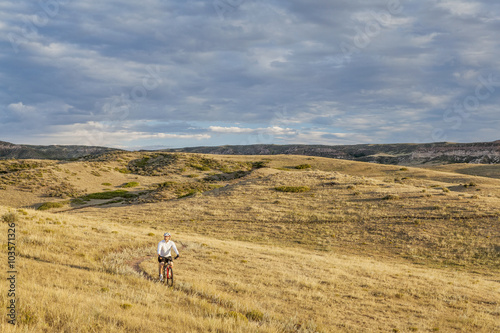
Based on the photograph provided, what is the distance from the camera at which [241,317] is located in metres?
10.6

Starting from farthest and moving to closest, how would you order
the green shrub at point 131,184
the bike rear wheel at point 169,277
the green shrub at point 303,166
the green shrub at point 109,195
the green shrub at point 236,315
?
1. the green shrub at point 303,166
2. the green shrub at point 131,184
3. the green shrub at point 109,195
4. the bike rear wheel at point 169,277
5. the green shrub at point 236,315

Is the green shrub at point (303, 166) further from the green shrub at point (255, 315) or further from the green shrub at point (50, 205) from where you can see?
the green shrub at point (255, 315)

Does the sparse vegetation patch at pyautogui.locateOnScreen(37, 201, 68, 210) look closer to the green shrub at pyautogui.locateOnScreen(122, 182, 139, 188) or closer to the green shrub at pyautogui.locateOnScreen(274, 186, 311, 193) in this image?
the green shrub at pyautogui.locateOnScreen(122, 182, 139, 188)

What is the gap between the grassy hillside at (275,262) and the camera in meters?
10.5

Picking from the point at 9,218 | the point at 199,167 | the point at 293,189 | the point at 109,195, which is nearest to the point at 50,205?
the point at 109,195

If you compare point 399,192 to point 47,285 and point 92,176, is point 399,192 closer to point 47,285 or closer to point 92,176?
point 47,285

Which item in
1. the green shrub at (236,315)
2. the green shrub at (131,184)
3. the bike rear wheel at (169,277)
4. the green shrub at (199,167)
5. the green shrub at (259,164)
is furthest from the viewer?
the green shrub at (259,164)

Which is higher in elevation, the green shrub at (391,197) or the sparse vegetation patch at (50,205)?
the green shrub at (391,197)

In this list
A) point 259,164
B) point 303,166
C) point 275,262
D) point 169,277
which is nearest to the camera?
point 169,277

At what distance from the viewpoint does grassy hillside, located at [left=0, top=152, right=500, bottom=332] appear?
10.5 meters

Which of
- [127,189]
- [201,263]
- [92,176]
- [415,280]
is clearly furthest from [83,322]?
[92,176]

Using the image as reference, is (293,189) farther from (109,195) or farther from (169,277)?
(169,277)

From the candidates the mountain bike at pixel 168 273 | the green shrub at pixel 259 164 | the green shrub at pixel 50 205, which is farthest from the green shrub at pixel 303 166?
the mountain bike at pixel 168 273

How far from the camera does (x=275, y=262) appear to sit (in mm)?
21516
